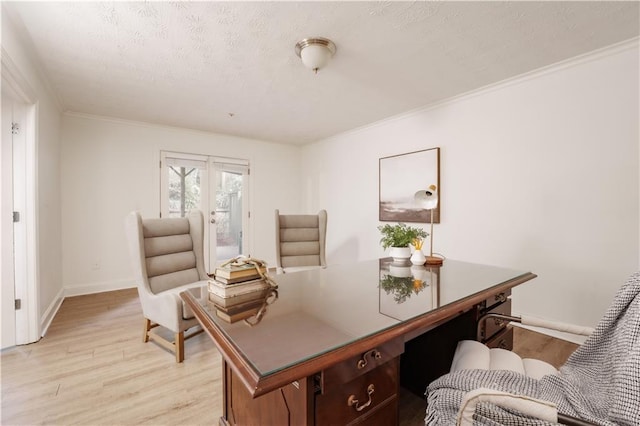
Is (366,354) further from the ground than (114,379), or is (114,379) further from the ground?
(366,354)

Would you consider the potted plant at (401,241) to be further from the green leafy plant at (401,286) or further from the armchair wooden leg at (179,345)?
the armchair wooden leg at (179,345)

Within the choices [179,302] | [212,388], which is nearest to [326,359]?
[212,388]

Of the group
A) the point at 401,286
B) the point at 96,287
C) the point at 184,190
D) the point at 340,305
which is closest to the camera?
the point at 340,305

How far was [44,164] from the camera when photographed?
2740 mm

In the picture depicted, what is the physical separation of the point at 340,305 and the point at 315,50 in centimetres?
183

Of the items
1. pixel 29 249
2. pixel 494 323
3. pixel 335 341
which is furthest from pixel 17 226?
pixel 494 323

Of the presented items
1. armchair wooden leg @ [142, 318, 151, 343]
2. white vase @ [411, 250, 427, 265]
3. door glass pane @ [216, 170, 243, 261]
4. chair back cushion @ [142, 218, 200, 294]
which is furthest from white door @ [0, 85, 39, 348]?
white vase @ [411, 250, 427, 265]

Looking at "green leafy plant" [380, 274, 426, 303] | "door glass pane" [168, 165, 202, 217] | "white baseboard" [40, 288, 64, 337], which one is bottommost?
"white baseboard" [40, 288, 64, 337]

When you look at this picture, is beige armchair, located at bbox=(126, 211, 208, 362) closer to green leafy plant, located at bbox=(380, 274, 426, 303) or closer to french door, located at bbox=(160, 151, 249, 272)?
green leafy plant, located at bbox=(380, 274, 426, 303)

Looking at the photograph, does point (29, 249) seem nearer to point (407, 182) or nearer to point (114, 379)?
point (114, 379)

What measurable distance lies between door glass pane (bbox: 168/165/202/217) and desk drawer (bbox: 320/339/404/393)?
416 centimetres

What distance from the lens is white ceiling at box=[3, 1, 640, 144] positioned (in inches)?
70.6

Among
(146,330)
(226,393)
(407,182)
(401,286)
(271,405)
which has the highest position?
(407,182)

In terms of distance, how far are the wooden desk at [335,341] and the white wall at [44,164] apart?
7.17 ft
